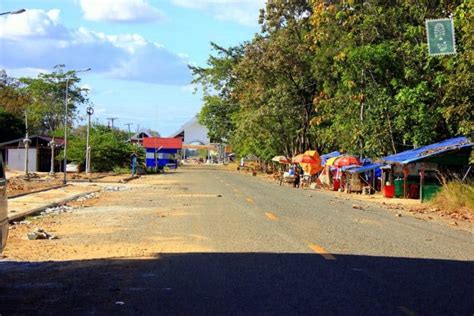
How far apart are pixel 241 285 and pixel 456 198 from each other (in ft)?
55.2

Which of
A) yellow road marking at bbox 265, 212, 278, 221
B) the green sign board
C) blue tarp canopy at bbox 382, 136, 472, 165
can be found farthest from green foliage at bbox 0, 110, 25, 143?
the green sign board

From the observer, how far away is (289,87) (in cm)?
5541

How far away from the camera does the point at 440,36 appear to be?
21.6m

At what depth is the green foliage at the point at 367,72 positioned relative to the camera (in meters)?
29.2

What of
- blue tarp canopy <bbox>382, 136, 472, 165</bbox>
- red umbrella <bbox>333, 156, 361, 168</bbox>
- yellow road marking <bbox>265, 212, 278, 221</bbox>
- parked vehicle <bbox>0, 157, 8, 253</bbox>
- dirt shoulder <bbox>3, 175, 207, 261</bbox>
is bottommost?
dirt shoulder <bbox>3, 175, 207, 261</bbox>

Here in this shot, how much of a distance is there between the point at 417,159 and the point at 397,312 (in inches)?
889

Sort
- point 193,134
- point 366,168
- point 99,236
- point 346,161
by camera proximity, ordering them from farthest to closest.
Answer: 1. point 193,134
2. point 346,161
3. point 366,168
4. point 99,236

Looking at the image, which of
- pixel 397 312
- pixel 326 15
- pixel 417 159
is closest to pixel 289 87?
pixel 326 15

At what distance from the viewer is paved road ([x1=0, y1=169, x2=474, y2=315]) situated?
7340 millimetres

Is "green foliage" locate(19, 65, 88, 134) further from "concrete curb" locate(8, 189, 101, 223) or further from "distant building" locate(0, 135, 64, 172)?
"concrete curb" locate(8, 189, 101, 223)

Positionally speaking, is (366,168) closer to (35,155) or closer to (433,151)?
(433,151)

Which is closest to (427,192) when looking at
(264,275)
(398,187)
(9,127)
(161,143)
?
(398,187)

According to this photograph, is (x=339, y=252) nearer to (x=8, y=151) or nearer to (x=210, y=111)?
(x=8, y=151)

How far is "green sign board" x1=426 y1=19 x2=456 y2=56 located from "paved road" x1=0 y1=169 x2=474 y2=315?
25.7 feet
